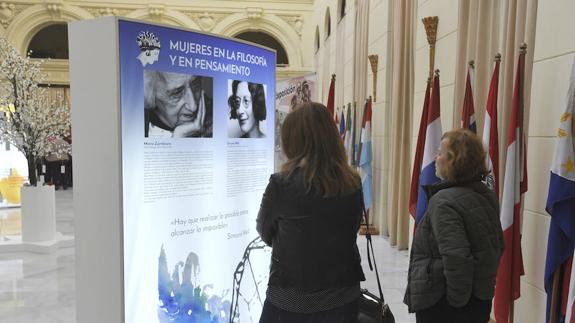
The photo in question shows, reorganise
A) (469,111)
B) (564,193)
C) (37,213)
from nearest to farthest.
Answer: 1. (564,193)
2. (469,111)
3. (37,213)

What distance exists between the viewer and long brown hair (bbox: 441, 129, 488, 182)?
7.22ft

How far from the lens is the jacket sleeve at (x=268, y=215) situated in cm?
168

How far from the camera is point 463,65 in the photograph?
173 inches

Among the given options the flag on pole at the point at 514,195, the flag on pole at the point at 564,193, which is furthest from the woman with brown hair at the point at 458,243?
the flag on pole at the point at 514,195

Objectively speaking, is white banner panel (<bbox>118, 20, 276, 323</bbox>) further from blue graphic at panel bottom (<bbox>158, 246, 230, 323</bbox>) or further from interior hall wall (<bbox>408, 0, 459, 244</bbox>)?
interior hall wall (<bbox>408, 0, 459, 244</bbox>)

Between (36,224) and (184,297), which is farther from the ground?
(184,297)

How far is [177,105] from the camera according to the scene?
2.17m

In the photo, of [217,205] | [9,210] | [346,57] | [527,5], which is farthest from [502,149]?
[9,210]

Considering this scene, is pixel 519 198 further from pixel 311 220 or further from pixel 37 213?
pixel 37 213

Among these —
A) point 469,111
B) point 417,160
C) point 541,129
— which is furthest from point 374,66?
point 541,129

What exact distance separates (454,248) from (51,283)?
4.37m

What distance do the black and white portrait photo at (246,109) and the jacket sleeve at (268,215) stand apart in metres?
0.83

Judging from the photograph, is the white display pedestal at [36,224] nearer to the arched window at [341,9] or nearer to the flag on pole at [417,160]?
the flag on pole at [417,160]

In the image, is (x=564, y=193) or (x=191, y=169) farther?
(x=564, y=193)
